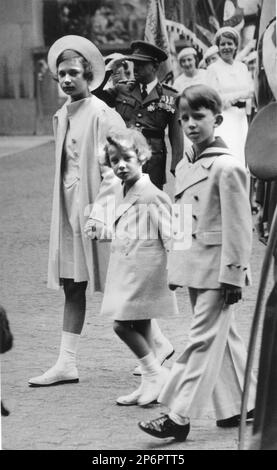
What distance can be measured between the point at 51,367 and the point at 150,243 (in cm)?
106

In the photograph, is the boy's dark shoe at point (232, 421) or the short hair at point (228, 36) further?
the short hair at point (228, 36)

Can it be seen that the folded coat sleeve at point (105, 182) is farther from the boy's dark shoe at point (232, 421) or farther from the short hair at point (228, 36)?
the short hair at point (228, 36)

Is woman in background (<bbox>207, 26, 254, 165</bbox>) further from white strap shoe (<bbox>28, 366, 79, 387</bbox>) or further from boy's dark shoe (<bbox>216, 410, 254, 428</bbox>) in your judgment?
boy's dark shoe (<bbox>216, 410, 254, 428</bbox>)

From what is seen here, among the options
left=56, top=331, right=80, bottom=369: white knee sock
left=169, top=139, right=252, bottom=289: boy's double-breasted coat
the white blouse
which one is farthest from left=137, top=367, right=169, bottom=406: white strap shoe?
the white blouse

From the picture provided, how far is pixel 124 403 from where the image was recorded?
5586mm

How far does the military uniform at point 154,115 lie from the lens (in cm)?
655

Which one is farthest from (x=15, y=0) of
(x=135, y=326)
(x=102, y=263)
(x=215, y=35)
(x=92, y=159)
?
(x=215, y=35)

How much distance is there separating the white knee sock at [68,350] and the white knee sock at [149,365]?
1.87ft

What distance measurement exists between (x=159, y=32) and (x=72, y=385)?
8.10 ft

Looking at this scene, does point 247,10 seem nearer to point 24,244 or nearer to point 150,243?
point 150,243

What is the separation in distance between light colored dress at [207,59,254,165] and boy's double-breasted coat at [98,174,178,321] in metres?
1.10

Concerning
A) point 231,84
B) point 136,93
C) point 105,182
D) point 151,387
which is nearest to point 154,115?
point 136,93

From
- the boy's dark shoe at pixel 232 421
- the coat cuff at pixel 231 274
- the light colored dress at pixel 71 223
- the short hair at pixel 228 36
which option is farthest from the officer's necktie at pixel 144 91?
the boy's dark shoe at pixel 232 421

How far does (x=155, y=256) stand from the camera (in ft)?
18.0
